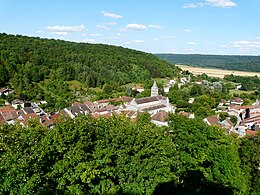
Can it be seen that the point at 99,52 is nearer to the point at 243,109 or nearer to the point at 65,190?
the point at 243,109

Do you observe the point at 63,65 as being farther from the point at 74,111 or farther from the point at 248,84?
the point at 248,84

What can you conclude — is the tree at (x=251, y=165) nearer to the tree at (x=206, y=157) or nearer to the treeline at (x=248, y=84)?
the tree at (x=206, y=157)

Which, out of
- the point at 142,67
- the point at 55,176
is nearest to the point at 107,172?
the point at 55,176

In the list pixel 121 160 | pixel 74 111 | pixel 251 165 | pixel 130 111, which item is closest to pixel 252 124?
pixel 130 111

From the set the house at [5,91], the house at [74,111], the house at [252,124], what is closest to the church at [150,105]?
the house at [74,111]

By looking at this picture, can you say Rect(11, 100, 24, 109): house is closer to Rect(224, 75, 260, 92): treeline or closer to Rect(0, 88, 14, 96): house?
Rect(0, 88, 14, 96): house

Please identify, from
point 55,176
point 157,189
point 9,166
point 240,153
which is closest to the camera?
point 9,166
